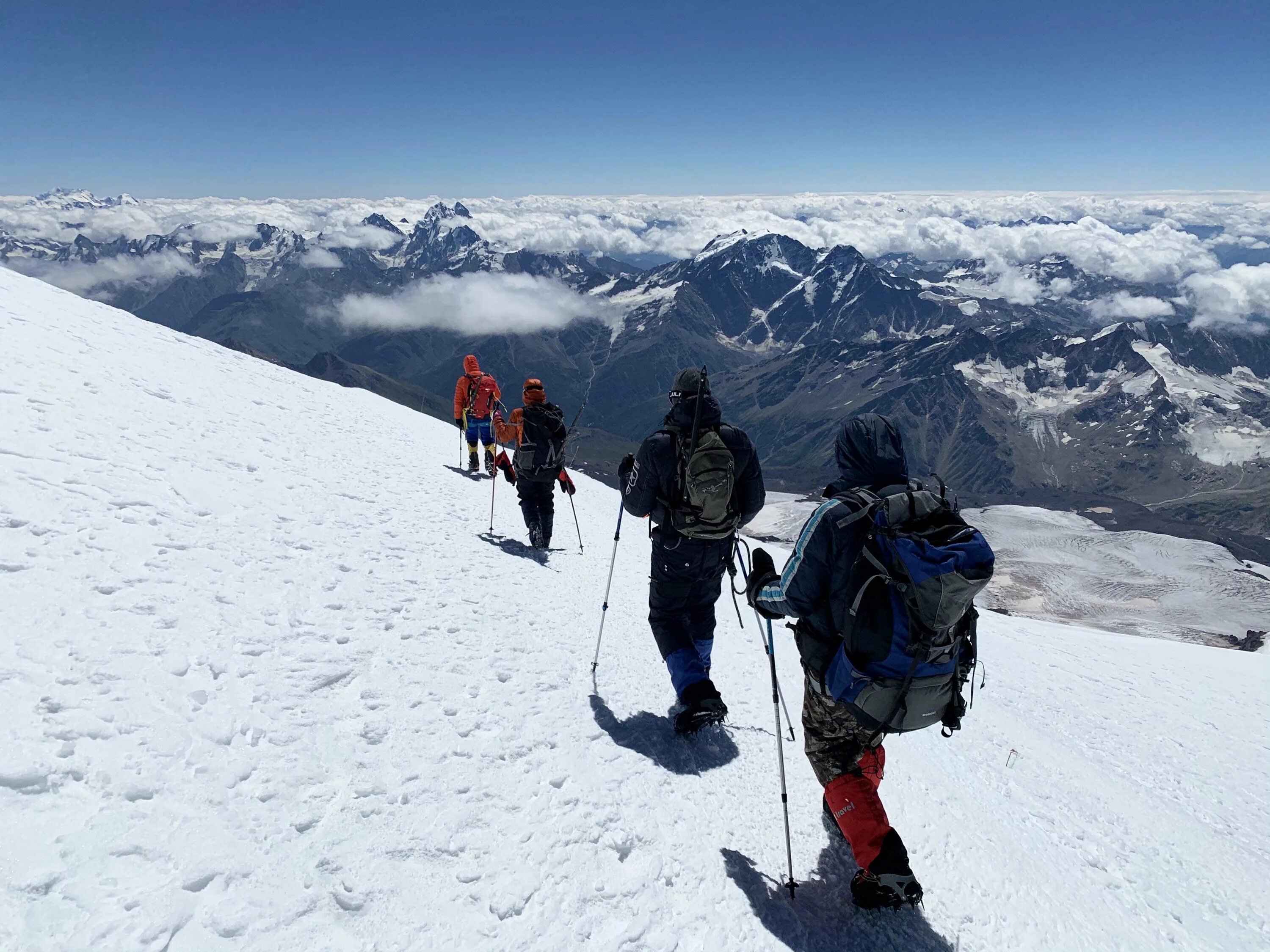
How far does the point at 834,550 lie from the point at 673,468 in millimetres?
2559

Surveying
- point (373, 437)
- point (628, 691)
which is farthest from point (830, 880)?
point (373, 437)

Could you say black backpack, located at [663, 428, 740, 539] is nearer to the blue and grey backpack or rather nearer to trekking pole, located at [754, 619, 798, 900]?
trekking pole, located at [754, 619, 798, 900]

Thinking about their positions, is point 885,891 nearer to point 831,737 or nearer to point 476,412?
point 831,737

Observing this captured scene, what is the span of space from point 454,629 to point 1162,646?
891 inches

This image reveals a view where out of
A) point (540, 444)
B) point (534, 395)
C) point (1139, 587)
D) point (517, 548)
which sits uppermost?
point (534, 395)

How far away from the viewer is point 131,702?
561 cm

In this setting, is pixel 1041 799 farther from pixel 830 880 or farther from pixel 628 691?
pixel 628 691

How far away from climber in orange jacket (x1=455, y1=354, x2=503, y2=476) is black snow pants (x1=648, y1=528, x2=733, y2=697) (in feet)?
43.2

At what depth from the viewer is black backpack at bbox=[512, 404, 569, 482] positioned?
1392 centimetres

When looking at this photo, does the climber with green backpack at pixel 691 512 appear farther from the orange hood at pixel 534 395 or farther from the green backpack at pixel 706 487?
the orange hood at pixel 534 395

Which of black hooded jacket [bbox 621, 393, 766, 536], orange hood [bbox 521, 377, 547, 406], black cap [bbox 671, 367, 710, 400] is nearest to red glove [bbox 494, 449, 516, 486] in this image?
orange hood [bbox 521, 377, 547, 406]

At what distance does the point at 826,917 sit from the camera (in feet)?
18.4

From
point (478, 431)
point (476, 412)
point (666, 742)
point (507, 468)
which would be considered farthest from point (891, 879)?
point (476, 412)

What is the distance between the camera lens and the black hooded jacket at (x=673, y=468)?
7.66 metres
